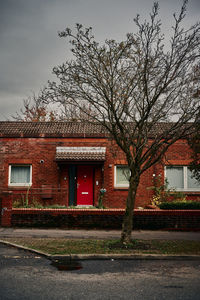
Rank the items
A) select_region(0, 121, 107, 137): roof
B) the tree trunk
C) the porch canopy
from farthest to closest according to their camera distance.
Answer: select_region(0, 121, 107, 137): roof, the porch canopy, the tree trunk

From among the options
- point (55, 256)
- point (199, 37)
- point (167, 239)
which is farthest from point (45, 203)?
point (199, 37)

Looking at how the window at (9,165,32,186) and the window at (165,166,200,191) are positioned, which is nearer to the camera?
the window at (9,165,32,186)

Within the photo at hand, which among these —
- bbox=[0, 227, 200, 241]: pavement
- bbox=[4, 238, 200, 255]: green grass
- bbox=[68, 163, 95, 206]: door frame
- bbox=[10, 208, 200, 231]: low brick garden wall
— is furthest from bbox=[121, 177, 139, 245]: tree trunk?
bbox=[68, 163, 95, 206]: door frame

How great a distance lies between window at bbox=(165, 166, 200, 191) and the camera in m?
19.4

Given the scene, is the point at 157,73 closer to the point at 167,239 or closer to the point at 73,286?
the point at 167,239

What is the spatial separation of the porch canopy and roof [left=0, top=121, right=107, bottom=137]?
79 cm

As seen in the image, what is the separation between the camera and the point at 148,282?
6.86 metres

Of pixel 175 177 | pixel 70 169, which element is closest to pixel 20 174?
pixel 70 169

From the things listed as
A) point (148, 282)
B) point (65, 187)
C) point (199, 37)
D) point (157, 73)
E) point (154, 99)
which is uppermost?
point (199, 37)

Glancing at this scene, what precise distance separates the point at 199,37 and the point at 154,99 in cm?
233

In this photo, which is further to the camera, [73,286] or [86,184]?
[86,184]

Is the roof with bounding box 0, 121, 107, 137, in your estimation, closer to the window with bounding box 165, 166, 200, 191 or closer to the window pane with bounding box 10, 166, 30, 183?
the window pane with bounding box 10, 166, 30, 183

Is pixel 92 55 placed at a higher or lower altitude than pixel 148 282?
higher

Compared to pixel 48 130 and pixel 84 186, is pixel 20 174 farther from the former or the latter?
pixel 84 186
